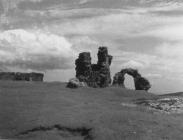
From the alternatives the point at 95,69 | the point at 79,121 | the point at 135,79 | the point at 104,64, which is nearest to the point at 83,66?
the point at 95,69

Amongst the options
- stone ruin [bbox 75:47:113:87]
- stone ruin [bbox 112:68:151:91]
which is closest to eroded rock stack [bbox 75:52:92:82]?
stone ruin [bbox 75:47:113:87]

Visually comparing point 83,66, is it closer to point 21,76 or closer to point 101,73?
point 101,73

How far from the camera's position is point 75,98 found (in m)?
77.0

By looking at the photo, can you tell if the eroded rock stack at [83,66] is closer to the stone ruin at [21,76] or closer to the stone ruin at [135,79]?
the stone ruin at [135,79]

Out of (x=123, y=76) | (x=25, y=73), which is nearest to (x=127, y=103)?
(x=123, y=76)

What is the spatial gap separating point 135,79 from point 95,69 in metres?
13.5

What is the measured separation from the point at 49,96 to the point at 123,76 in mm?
48404

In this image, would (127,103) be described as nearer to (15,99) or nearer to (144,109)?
(144,109)

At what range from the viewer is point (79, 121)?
184ft

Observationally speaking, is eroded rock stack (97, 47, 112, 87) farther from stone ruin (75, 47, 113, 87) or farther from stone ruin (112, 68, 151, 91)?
stone ruin (112, 68, 151, 91)

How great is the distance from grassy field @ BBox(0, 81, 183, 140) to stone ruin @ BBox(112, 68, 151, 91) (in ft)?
135

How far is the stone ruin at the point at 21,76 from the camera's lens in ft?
427

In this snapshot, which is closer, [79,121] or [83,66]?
[79,121]

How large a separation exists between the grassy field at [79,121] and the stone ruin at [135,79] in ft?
135
